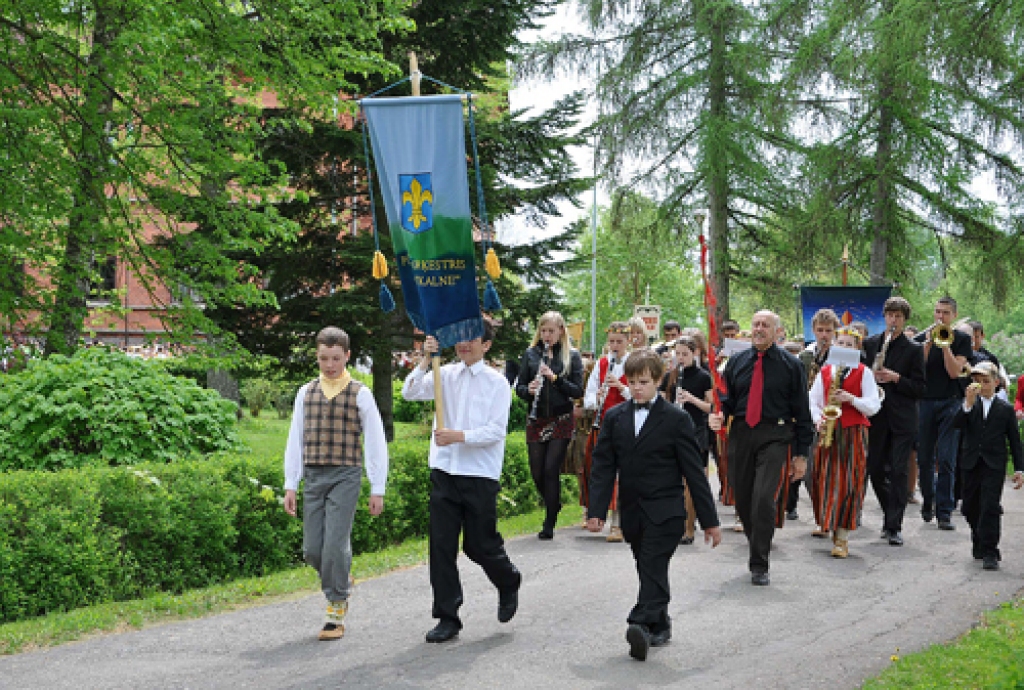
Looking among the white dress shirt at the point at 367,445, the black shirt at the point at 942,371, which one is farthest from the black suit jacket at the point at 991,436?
the white dress shirt at the point at 367,445

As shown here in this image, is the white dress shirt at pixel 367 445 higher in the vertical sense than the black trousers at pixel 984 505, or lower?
higher

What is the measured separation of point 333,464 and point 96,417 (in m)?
3.86

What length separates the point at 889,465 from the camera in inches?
443

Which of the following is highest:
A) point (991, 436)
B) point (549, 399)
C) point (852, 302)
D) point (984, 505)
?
point (852, 302)

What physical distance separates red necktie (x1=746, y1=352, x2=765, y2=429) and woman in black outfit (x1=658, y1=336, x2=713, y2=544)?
67.9 inches

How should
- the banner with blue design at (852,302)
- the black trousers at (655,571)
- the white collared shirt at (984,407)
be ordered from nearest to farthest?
the black trousers at (655,571) < the white collared shirt at (984,407) < the banner with blue design at (852,302)

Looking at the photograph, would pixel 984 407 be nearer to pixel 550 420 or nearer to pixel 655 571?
pixel 550 420

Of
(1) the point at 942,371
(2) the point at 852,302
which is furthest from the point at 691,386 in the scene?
(2) the point at 852,302

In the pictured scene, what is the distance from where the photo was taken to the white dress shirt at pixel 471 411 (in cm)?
706

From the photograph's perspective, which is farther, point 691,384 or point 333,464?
point 691,384

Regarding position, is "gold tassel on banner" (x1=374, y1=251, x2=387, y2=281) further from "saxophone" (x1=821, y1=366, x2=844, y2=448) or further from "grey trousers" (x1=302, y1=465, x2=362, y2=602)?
"saxophone" (x1=821, y1=366, x2=844, y2=448)

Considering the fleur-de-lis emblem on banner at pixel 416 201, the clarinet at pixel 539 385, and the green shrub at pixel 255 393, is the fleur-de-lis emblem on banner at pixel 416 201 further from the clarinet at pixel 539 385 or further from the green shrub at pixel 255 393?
the green shrub at pixel 255 393

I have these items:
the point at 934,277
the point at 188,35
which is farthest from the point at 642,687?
the point at 934,277

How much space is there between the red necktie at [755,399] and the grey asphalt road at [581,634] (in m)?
1.24
